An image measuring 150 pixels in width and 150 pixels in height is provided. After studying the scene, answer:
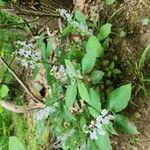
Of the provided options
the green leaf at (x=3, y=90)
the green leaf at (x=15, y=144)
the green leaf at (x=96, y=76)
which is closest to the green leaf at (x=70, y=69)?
the green leaf at (x=96, y=76)

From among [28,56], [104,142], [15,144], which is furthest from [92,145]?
[15,144]

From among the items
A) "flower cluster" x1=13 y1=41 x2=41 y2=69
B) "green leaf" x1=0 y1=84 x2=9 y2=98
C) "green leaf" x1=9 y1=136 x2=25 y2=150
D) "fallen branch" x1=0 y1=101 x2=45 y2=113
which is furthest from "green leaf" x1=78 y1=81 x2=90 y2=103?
"green leaf" x1=0 y1=84 x2=9 y2=98

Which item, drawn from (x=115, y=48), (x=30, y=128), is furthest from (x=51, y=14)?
(x=30, y=128)

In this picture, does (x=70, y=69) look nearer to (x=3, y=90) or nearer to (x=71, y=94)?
(x=71, y=94)

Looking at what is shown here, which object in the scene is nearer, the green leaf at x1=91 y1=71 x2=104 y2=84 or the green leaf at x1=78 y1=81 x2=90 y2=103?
the green leaf at x1=78 y1=81 x2=90 y2=103

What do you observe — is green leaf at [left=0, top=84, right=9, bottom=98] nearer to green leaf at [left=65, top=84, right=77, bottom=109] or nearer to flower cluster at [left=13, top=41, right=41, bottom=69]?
flower cluster at [left=13, top=41, right=41, bottom=69]

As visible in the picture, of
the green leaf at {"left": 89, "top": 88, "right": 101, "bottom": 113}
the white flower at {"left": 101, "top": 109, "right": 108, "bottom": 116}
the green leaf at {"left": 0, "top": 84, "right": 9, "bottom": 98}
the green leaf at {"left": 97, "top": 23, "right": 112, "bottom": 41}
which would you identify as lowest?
the white flower at {"left": 101, "top": 109, "right": 108, "bottom": 116}
